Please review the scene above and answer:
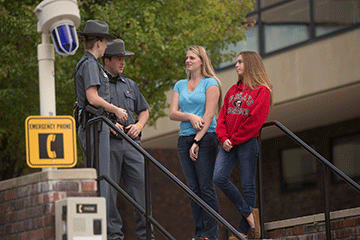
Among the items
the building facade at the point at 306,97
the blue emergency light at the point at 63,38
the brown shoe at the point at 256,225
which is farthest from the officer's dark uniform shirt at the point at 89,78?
the building facade at the point at 306,97

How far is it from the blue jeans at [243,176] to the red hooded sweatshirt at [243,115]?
4.0 inches

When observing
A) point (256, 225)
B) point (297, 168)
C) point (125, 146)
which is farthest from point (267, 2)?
point (125, 146)

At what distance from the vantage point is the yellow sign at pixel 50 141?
526 centimetres

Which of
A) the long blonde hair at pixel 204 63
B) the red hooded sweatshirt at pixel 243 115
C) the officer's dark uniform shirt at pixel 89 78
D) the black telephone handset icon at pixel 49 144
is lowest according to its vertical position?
the black telephone handset icon at pixel 49 144

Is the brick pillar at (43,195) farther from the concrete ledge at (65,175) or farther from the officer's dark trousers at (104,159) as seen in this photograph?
the officer's dark trousers at (104,159)

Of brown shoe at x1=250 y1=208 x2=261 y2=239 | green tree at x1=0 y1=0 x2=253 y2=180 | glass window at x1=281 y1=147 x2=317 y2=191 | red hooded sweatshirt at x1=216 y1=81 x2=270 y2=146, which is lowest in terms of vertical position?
brown shoe at x1=250 y1=208 x2=261 y2=239

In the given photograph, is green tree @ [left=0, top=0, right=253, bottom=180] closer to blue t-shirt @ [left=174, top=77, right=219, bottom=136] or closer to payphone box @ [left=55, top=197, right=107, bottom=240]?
blue t-shirt @ [left=174, top=77, right=219, bottom=136]

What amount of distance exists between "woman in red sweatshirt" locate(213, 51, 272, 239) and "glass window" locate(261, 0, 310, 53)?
8348 mm

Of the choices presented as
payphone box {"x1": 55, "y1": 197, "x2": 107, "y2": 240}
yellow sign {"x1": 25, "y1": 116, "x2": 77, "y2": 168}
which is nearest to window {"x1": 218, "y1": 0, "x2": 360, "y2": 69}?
yellow sign {"x1": 25, "y1": 116, "x2": 77, "y2": 168}

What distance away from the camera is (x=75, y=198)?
4.95 meters

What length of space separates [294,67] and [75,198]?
32.3ft

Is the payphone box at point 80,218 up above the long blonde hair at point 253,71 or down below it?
below

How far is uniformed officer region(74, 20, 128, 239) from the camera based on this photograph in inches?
213

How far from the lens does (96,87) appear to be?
556 cm
